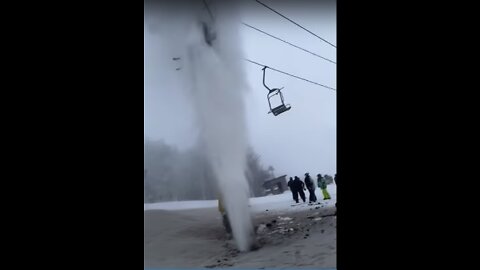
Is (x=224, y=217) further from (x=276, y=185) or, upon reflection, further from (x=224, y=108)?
(x=224, y=108)

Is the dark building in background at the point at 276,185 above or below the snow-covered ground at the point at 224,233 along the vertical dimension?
above

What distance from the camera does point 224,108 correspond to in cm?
301

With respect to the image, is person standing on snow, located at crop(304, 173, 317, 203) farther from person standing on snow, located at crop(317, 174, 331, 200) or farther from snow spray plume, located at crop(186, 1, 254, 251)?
snow spray plume, located at crop(186, 1, 254, 251)

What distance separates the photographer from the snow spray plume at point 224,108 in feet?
9.75

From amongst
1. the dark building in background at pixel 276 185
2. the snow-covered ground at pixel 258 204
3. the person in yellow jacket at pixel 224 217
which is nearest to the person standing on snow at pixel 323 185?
the snow-covered ground at pixel 258 204

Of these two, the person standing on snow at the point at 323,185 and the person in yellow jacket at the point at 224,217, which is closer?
the person standing on snow at the point at 323,185

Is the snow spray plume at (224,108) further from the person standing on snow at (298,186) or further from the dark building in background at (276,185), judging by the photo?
the person standing on snow at (298,186)

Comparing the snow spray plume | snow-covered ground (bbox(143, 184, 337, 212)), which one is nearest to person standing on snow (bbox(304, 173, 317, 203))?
snow-covered ground (bbox(143, 184, 337, 212))
